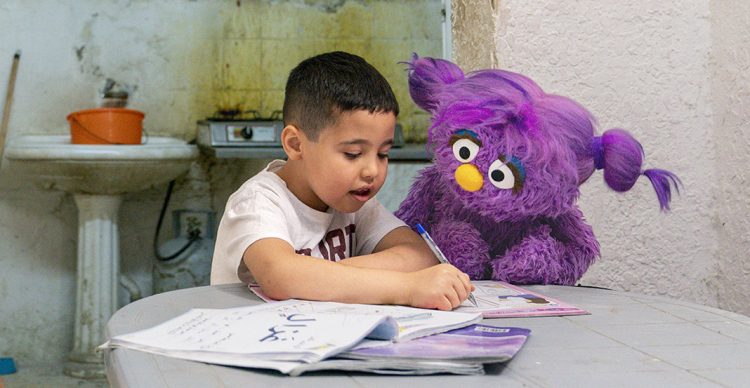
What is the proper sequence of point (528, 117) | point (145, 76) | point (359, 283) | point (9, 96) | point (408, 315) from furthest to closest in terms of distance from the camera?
point (145, 76) < point (9, 96) < point (528, 117) < point (359, 283) < point (408, 315)

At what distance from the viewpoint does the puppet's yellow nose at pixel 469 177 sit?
1.28 meters

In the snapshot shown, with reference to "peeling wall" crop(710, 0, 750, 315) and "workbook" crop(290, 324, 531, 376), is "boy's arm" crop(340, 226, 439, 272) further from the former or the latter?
"peeling wall" crop(710, 0, 750, 315)

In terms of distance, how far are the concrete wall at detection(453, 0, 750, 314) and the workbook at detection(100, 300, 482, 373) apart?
85cm

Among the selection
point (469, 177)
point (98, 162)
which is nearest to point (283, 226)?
point (469, 177)

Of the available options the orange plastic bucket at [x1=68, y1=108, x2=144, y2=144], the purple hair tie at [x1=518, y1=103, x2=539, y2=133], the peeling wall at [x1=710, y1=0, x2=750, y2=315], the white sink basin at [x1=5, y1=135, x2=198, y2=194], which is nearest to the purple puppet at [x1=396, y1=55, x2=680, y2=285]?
the purple hair tie at [x1=518, y1=103, x2=539, y2=133]

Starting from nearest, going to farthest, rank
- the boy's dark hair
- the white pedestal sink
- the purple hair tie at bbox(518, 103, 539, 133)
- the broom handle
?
the purple hair tie at bbox(518, 103, 539, 133), the boy's dark hair, the white pedestal sink, the broom handle

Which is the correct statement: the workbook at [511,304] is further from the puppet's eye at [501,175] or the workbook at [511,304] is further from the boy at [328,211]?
the puppet's eye at [501,175]

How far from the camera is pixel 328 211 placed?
4.86ft

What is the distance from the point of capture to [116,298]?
10.6 feet

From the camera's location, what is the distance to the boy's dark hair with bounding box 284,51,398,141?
4.45ft

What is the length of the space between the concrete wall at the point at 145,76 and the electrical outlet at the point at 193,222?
0.03 meters

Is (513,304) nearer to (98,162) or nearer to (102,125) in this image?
(98,162)

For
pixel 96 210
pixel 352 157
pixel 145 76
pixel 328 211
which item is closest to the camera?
pixel 352 157

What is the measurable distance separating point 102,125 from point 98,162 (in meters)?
0.17
